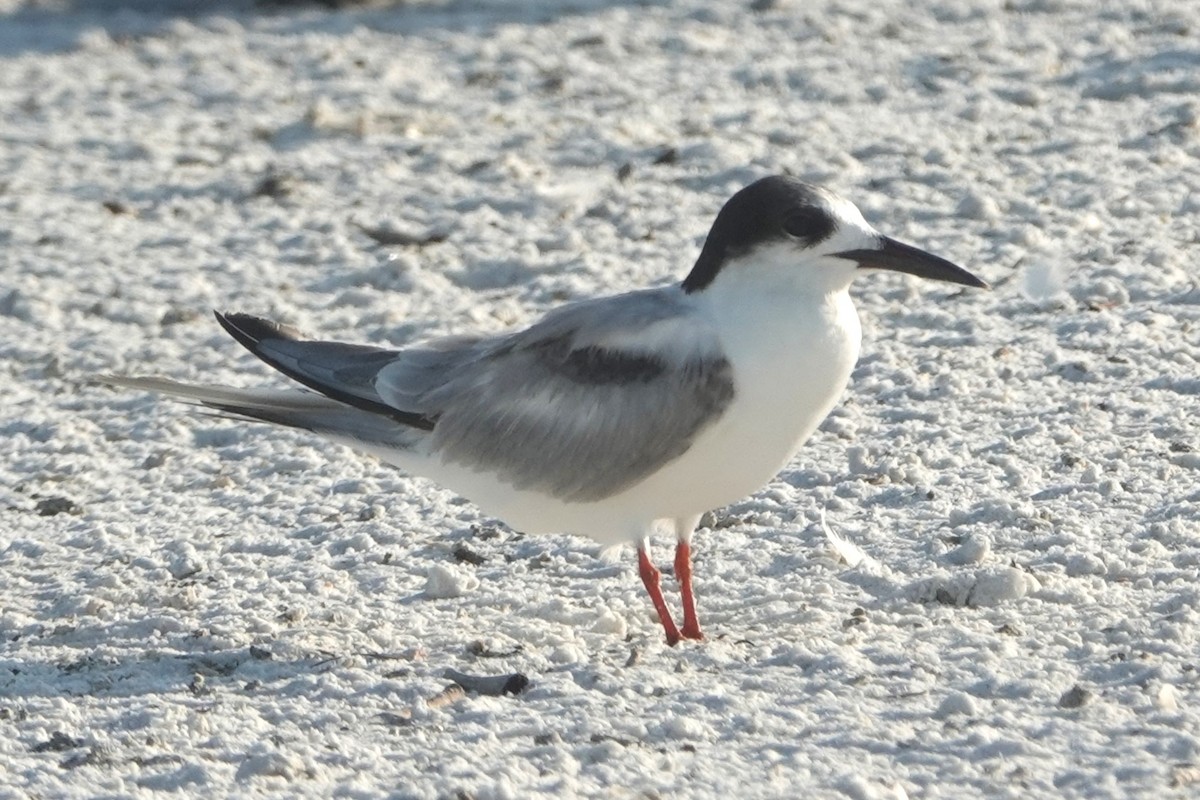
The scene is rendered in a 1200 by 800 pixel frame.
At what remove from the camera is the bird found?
4656mm

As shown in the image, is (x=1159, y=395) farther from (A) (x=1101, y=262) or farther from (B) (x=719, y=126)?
(B) (x=719, y=126)

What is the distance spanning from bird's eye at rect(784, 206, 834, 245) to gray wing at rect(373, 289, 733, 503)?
0.30 metres

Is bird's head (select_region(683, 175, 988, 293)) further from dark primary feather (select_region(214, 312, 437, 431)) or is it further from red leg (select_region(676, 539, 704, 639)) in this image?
dark primary feather (select_region(214, 312, 437, 431))

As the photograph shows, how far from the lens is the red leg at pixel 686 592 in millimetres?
4824

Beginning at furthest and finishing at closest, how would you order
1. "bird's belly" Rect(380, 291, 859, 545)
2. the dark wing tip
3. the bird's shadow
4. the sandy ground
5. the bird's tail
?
the bird's shadow < the dark wing tip < the bird's tail < "bird's belly" Rect(380, 291, 859, 545) < the sandy ground

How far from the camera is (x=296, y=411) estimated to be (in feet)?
17.1

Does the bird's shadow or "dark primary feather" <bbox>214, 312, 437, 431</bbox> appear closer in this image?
"dark primary feather" <bbox>214, 312, 437, 431</bbox>

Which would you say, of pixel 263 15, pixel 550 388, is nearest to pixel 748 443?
pixel 550 388

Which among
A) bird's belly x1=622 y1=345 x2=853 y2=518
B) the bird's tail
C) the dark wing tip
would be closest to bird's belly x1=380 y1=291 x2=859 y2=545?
bird's belly x1=622 y1=345 x2=853 y2=518

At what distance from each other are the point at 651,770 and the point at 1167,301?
3.14 metres

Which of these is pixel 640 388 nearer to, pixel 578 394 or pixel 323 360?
pixel 578 394

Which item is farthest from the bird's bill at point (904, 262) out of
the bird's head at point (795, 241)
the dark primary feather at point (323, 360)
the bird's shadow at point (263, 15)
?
the bird's shadow at point (263, 15)

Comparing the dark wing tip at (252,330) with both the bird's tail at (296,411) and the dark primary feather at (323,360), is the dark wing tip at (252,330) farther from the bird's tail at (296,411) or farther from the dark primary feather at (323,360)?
the bird's tail at (296,411)

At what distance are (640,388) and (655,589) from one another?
47 centimetres
